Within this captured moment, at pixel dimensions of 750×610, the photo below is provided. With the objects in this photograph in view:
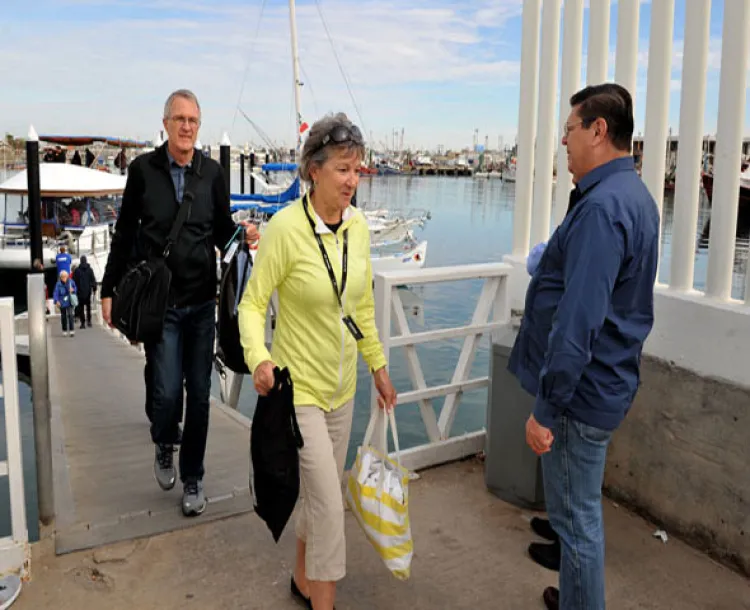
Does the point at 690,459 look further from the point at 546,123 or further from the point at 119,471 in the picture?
the point at 119,471

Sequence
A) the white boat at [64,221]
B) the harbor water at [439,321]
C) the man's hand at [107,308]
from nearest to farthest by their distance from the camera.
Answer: the man's hand at [107,308], the harbor water at [439,321], the white boat at [64,221]

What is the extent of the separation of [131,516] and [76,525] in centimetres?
26

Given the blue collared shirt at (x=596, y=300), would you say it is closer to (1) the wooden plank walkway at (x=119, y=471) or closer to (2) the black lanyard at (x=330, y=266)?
(2) the black lanyard at (x=330, y=266)

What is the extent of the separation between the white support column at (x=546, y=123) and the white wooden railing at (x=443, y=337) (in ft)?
1.28

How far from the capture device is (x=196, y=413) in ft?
11.5

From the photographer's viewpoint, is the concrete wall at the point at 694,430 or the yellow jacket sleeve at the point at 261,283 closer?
the yellow jacket sleeve at the point at 261,283

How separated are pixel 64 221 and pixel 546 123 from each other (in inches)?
1158

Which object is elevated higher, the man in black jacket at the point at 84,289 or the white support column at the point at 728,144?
the white support column at the point at 728,144

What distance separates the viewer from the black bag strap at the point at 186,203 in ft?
10.9

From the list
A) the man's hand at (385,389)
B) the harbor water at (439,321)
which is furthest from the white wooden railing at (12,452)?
the harbor water at (439,321)

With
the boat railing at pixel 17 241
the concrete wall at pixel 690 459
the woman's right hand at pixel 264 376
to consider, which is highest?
the woman's right hand at pixel 264 376

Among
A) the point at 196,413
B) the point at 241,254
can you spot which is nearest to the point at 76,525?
the point at 196,413

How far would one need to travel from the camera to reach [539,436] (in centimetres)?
216

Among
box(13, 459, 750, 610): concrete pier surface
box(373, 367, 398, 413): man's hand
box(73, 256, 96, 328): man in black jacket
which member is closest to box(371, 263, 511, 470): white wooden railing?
box(13, 459, 750, 610): concrete pier surface
